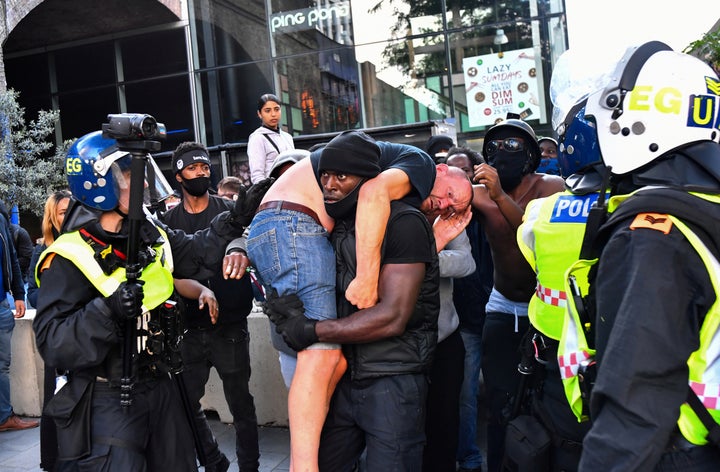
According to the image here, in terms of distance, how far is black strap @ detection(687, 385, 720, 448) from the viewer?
5.09 ft

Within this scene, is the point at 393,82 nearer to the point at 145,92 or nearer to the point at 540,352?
the point at 145,92

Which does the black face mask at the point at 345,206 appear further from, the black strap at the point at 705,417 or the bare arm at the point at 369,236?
the black strap at the point at 705,417

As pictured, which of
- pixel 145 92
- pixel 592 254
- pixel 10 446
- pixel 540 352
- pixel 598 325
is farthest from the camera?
pixel 145 92

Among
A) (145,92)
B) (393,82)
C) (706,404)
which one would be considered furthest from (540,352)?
(145,92)

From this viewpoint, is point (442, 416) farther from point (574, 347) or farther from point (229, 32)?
point (229, 32)

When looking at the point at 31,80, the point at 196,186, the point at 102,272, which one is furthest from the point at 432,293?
the point at 31,80

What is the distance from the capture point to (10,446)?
5543 millimetres

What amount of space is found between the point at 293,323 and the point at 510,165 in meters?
1.86

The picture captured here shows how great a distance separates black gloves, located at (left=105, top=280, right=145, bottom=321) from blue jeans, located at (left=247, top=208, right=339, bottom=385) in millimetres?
497

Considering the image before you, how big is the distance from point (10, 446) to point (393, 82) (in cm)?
1014

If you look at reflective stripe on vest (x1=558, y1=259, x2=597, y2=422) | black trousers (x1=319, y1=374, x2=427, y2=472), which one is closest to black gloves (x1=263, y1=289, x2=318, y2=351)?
black trousers (x1=319, y1=374, x2=427, y2=472)

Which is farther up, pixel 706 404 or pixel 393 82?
pixel 393 82

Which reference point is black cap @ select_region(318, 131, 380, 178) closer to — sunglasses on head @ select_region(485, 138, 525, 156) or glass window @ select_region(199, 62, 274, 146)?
sunglasses on head @ select_region(485, 138, 525, 156)

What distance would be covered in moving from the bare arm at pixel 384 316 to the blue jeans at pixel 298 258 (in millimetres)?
83
